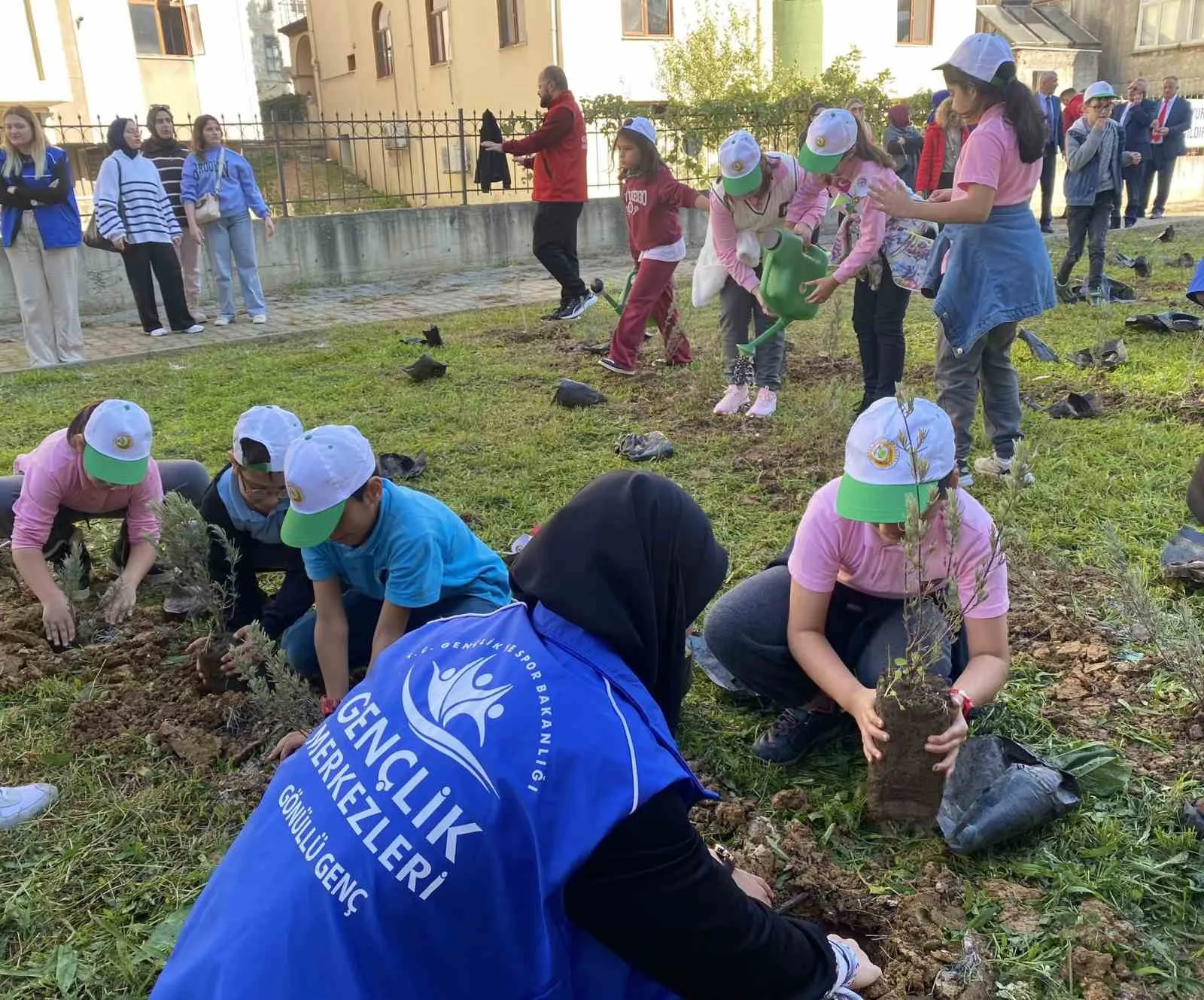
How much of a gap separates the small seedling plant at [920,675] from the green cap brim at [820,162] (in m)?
2.44

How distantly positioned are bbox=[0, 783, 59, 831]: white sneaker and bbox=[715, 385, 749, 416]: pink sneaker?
378 centimetres

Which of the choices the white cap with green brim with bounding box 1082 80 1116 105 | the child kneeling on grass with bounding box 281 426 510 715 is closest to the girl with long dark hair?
the child kneeling on grass with bounding box 281 426 510 715

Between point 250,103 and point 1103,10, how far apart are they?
2380 centimetres

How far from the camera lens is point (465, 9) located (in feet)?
58.9

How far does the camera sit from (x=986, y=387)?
165 inches

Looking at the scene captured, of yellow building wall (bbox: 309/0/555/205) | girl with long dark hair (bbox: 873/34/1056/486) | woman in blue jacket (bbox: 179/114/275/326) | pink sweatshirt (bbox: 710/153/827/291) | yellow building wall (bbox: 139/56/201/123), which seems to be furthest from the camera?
yellow building wall (bbox: 139/56/201/123)

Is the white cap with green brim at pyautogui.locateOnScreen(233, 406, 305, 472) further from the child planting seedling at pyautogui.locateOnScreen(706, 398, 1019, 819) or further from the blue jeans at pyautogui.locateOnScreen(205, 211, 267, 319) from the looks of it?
the blue jeans at pyautogui.locateOnScreen(205, 211, 267, 319)

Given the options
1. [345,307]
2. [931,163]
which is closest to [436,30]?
[345,307]

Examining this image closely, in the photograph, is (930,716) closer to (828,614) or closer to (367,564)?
(828,614)

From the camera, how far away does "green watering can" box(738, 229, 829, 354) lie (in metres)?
4.82

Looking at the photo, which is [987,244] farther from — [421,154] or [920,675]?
[421,154]

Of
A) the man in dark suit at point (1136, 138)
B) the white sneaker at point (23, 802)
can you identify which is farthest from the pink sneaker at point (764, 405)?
the man in dark suit at point (1136, 138)

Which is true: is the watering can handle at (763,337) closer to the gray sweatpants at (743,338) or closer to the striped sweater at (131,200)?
the gray sweatpants at (743,338)

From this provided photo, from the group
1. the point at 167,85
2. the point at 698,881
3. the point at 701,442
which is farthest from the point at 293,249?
the point at 167,85
